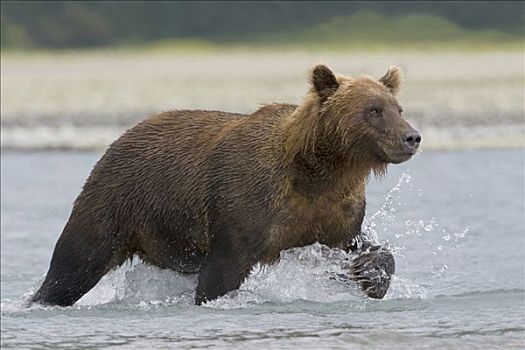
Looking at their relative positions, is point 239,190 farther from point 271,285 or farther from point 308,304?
point 308,304

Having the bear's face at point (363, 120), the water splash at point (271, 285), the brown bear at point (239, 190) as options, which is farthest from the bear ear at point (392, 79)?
the water splash at point (271, 285)

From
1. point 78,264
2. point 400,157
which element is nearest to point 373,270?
point 400,157

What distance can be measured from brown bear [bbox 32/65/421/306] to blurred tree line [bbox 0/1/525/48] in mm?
16377

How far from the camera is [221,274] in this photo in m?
8.96

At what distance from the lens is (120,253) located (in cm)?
960

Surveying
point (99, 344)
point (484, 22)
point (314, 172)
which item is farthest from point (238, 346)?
point (484, 22)

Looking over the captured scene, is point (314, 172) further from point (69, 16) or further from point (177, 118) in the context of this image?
point (69, 16)

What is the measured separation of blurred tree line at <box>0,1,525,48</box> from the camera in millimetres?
26172

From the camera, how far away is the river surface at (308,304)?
830cm

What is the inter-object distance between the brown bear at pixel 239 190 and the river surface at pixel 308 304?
0.55 feet

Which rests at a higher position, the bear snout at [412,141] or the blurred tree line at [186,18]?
the blurred tree line at [186,18]

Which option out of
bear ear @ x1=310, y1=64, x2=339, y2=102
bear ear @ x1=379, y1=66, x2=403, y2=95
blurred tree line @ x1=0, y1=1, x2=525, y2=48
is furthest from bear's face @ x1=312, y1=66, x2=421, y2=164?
blurred tree line @ x1=0, y1=1, x2=525, y2=48

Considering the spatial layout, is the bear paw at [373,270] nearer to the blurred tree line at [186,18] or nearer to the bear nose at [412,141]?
the bear nose at [412,141]

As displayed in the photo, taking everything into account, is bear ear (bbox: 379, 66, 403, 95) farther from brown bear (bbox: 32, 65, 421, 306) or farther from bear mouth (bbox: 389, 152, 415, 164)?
bear mouth (bbox: 389, 152, 415, 164)
